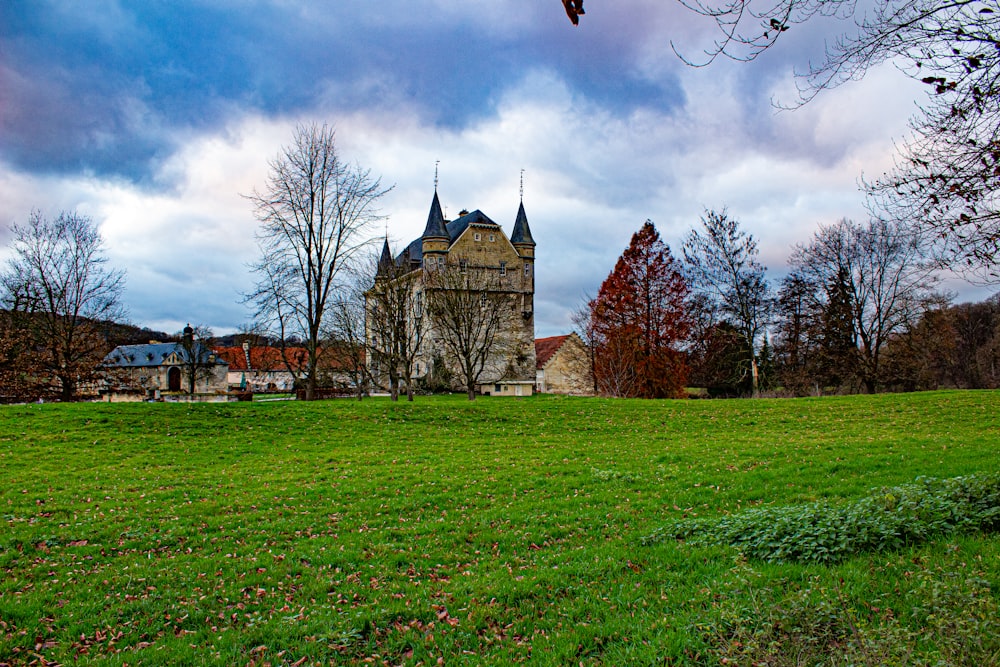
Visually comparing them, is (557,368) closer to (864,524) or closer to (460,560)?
(460,560)

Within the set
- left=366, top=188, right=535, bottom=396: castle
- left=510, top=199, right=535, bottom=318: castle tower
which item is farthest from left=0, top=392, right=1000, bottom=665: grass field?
left=510, top=199, right=535, bottom=318: castle tower

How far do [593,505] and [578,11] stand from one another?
810 centimetres

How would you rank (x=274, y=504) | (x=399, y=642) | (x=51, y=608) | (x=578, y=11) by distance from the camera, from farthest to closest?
(x=274, y=504), (x=51, y=608), (x=399, y=642), (x=578, y=11)

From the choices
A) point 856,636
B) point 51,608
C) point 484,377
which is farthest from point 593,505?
point 484,377

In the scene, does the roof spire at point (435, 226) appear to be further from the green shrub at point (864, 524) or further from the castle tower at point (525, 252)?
the green shrub at point (864, 524)

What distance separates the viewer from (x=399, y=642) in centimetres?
496

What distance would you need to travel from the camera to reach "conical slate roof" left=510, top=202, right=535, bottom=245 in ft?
190

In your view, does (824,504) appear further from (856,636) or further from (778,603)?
(856,636)

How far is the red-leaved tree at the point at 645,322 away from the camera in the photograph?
36719mm

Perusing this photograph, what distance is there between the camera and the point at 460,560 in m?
7.10

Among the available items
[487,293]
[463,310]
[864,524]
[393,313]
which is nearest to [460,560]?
[864,524]

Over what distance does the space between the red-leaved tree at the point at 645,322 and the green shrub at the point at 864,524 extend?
29500 millimetres

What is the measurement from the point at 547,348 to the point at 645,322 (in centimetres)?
2638

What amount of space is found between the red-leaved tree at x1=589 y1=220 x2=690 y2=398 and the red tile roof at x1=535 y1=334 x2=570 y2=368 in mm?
22311
